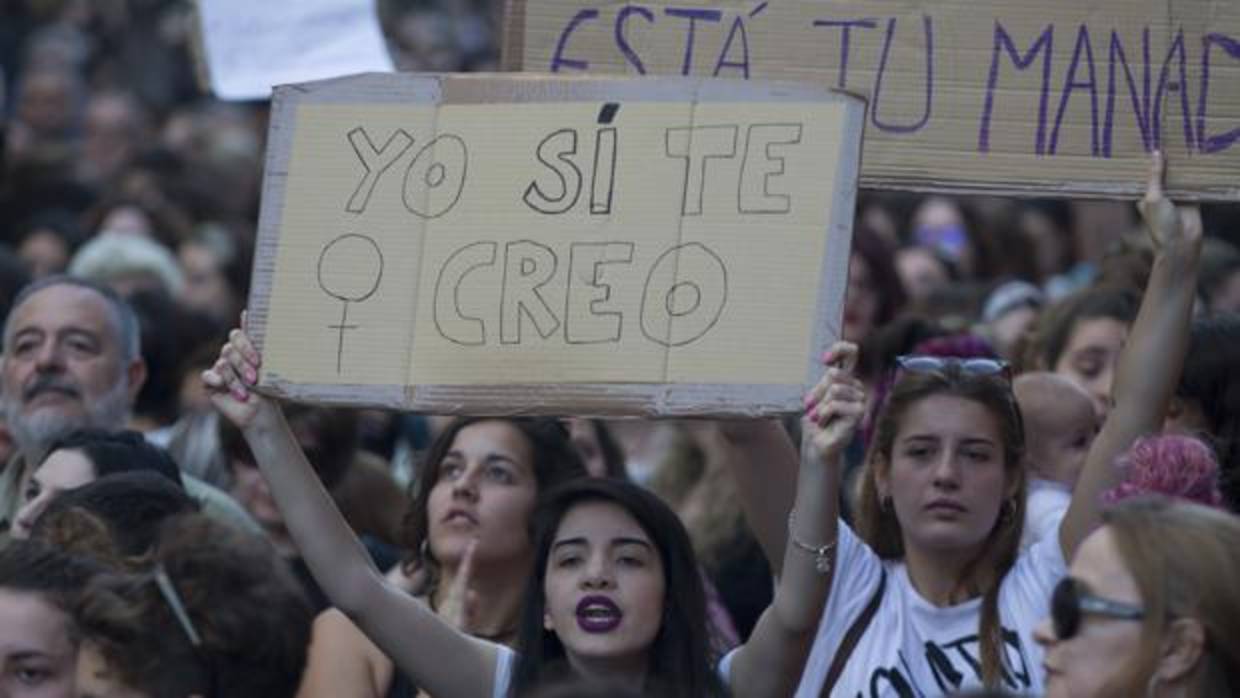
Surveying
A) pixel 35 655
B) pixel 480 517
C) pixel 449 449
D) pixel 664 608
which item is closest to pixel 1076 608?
pixel 664 608

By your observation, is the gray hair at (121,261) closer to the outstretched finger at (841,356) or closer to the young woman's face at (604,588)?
the young woman's face at (604,588)

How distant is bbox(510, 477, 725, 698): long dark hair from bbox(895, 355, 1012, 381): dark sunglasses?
57cm

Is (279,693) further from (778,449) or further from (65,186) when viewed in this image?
(65,186)

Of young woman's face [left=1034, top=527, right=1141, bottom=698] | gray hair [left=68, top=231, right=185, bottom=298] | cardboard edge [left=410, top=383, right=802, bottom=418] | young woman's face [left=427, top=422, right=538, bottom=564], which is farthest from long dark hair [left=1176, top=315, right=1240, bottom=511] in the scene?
gray hair [left=68, top=231, right=185, bottom=298]

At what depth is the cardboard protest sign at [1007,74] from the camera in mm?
5242

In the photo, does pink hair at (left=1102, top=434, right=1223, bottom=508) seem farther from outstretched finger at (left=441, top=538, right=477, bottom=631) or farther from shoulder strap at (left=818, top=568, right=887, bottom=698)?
outstretched finger at (left=441, top=538, right=477, bottom=631)

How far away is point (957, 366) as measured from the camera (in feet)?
17.7

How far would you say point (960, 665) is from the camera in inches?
197

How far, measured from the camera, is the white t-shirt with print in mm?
4977

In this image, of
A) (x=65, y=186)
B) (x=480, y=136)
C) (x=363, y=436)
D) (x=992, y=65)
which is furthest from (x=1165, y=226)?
(x=65, y=186)

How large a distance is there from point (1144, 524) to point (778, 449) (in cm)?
126

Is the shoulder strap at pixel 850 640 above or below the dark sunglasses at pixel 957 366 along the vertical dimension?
below

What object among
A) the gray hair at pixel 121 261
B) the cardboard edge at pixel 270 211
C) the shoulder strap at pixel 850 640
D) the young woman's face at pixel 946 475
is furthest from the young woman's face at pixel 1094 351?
the gray hair at pixel 121 261

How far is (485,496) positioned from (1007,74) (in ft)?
4.76
